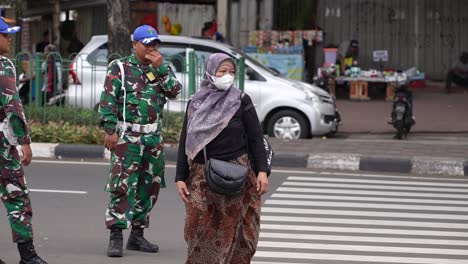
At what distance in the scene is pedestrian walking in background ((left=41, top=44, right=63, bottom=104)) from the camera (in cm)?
1508

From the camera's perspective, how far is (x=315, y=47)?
77.9 feet

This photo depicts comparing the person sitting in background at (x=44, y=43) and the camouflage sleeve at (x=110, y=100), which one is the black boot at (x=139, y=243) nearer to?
the camouflage sleeve at (x=110, y=100)

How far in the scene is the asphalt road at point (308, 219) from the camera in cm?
862

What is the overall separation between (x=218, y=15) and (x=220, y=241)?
16.3 meters

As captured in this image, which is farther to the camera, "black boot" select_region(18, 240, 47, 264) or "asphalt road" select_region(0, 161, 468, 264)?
"asphalt road" select_region(0, 161, 468, 264)

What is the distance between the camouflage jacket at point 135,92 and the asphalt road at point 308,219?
107 cm

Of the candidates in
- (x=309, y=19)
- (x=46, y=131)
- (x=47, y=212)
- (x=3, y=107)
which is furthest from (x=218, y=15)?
(x=3, y=107)

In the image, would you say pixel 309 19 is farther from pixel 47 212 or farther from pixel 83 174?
pixel 47 212

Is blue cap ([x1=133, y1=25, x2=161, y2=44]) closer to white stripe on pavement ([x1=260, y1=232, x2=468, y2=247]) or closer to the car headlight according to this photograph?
white stripe on pavement ([x1=260, y1=232, x2=468, y2=247])

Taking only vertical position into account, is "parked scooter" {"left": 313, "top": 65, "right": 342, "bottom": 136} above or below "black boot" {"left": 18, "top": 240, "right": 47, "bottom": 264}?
above

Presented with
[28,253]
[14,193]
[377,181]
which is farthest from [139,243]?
[377,181]

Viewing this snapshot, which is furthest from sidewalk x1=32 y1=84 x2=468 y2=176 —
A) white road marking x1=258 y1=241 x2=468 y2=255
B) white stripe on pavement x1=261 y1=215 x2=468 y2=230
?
white road marking x1=258 y1=241 x2=468 y2=255

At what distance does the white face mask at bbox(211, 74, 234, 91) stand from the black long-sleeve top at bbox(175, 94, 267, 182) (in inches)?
7.0

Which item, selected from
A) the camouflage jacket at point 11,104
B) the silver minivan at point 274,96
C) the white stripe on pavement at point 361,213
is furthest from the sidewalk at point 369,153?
the camouflage jacket at point 11,104
